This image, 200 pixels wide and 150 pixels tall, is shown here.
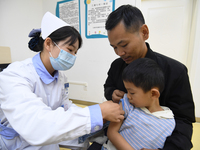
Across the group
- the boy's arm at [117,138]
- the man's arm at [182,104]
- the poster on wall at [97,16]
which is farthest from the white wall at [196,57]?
the boy's arm at [117,138]

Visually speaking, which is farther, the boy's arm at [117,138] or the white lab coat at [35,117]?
the boy's arm at [117,138]

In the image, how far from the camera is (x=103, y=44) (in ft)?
8.34

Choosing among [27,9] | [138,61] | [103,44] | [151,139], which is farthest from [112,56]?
[27,9]

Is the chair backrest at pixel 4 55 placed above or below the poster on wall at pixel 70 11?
below

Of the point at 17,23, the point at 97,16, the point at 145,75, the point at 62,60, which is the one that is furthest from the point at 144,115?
the point at 17,23

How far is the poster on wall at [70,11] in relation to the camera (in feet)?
8.71

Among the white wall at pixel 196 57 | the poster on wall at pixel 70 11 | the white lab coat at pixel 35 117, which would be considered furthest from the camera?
the poster on wall at pixel 70 11

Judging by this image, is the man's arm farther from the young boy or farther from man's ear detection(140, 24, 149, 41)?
man's ear detection(140, 24, 149, 41)

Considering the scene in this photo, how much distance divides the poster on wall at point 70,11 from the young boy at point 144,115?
2.35m

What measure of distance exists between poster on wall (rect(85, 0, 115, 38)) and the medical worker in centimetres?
157

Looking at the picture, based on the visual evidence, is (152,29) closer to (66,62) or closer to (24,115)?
(66,62)

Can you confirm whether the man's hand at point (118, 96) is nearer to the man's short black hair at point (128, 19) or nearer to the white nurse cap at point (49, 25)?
the man's short black hair at point (128, 19)

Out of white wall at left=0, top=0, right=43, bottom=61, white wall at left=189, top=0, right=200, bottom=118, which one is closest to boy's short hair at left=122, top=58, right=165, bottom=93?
white wall at left=189, top=0, right=200, bottom=118

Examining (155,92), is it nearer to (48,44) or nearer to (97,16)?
(48,44)
